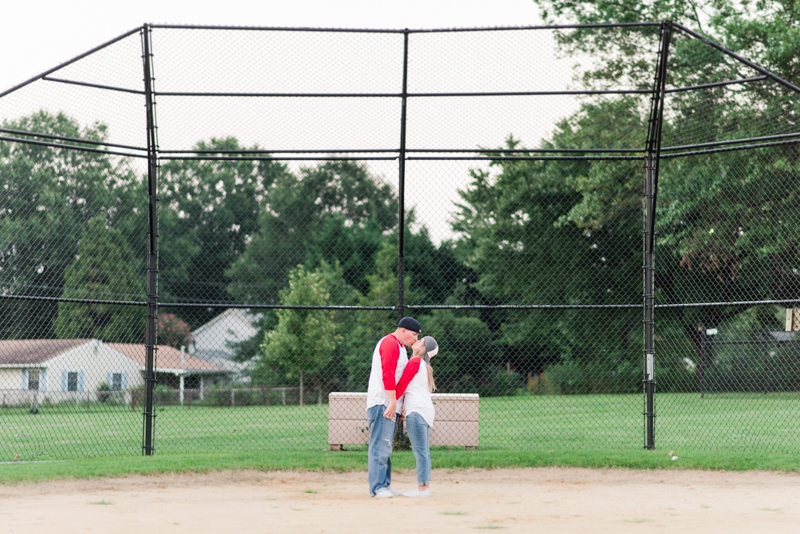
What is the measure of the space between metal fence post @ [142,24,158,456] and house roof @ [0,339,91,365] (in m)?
16.5

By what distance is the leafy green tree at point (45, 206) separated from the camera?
26156 millimetres

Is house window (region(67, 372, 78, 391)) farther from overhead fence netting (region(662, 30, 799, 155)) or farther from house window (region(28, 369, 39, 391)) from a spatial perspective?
overhead fence netting (region(662, 30, 799, 155))

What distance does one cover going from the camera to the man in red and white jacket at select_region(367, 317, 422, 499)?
22.4 feet

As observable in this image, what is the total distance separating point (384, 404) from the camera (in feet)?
22.7

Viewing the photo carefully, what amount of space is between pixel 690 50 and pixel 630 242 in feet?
19.5

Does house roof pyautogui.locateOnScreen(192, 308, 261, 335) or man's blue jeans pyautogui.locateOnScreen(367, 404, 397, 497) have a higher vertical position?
house roof pyautogui.locateOnScreen(192, 308, 261, 335)

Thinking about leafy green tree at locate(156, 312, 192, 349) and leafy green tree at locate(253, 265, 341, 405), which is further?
leafy green tree at locate(156, 312, 192, 349)

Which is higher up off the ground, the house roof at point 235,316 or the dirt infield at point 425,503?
the house roof at point 235,316

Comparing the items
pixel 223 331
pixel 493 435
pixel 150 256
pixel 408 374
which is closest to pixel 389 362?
pixel 408 374

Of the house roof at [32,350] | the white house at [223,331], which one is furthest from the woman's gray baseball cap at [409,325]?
the white house at [223,331]

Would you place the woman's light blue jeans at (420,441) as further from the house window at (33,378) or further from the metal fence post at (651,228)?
the house window at (33,378)

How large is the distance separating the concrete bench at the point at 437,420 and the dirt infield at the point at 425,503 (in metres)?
1.50

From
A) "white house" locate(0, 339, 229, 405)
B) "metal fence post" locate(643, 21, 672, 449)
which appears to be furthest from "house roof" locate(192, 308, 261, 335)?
"metal fence post" locate(643, 21, 672, 449)

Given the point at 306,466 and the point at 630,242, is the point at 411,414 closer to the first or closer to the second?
A: the point at 306,466
